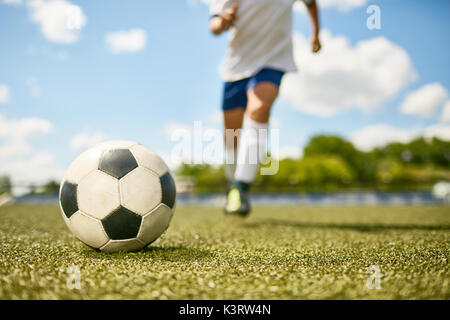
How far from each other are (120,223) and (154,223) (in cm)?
18

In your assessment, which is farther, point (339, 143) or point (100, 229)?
point (339, 143)

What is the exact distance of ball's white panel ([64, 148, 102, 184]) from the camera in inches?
72.7

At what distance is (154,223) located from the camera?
1.86 meters

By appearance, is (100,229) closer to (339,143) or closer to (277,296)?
(277,296)

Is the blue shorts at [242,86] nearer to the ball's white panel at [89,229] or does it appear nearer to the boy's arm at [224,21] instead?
the boy's arm at [224,21]

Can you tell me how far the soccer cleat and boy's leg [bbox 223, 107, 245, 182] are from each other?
0.87 metres

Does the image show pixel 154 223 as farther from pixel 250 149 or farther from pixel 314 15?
pixel 314 15

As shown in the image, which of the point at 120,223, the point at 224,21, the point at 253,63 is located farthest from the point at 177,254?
the point at 253,63

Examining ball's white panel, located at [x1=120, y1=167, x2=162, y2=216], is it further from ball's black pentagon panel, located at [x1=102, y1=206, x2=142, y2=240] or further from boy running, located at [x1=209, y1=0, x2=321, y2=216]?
boy running, located at [x1=209, y1=0, x2=321, y2=216]

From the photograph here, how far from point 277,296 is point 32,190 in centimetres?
1616

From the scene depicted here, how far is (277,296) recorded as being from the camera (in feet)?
3.62

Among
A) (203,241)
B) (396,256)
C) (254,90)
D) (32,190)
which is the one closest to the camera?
(396,256)

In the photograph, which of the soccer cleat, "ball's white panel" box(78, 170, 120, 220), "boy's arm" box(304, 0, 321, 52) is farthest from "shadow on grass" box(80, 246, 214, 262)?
"boy's arm" box(304, 0, 321, 52)
